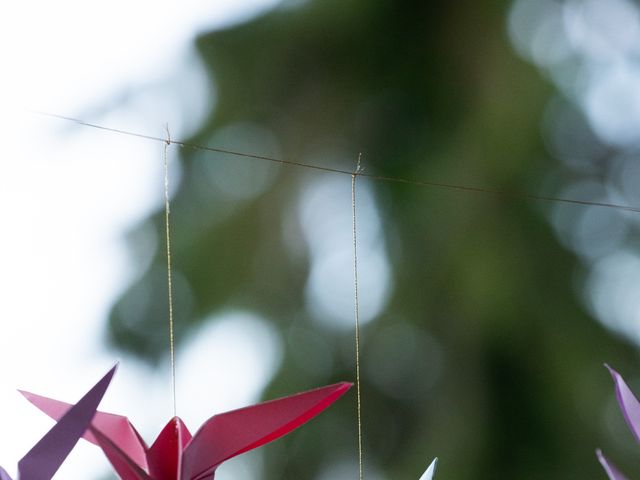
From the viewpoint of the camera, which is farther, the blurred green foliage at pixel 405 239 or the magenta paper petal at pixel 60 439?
the blurred green foliage at pixel 405 239

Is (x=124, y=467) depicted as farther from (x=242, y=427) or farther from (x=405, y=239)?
(x=405, y=239)

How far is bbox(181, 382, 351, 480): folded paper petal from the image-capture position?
42cm

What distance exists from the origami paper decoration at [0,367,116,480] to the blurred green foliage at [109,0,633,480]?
0.86 meters

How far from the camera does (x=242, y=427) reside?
426 millimetres

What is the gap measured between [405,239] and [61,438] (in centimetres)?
92

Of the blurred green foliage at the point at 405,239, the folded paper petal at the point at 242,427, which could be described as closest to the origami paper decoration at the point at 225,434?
the folded paper petal at the point at 242,427

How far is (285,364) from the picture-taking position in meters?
1.26

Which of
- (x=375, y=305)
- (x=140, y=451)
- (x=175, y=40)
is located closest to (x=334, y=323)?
(x=375, y=305)

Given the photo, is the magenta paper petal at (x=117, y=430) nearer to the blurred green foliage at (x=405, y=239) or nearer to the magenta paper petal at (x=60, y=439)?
the magenta paper petal at (x=60, y=439)

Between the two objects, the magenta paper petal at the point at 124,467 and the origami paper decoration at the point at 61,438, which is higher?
the origami paper decoration at the point at 61,438

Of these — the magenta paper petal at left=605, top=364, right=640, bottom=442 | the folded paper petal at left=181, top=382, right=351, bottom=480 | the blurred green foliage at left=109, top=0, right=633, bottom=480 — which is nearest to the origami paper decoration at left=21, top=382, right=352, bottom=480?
the folded paper petal at left=181, top=382, right=351, bottom=480

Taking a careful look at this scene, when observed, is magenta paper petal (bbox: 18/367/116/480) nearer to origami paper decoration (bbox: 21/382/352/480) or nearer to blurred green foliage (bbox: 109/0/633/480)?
origami paper decoration (bbox: 21/382/352/480)

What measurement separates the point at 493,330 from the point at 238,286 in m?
0.40

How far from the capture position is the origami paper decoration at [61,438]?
0.35 meters
